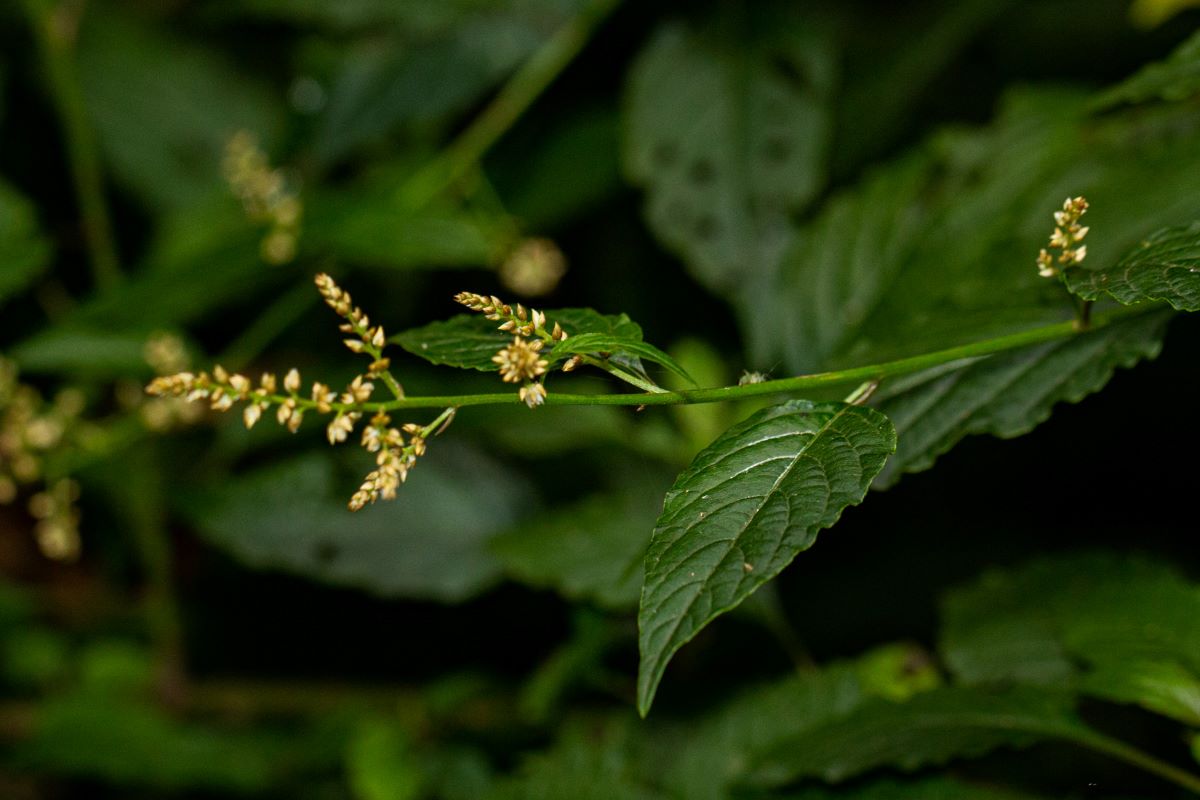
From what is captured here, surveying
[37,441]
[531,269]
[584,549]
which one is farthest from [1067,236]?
[37,441]

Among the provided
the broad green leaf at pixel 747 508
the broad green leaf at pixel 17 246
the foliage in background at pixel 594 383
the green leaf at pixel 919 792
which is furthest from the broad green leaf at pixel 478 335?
the broad green leaf at pixel 17 246

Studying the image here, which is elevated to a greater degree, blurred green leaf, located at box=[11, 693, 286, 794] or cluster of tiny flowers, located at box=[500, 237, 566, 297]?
cluster of tiny flowers, located at box=[500, 237, 566, 297]

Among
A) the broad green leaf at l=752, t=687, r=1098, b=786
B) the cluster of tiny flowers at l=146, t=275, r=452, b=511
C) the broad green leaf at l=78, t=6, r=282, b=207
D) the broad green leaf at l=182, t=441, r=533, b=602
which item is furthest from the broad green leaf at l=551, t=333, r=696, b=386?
the broad green leaf at l=78, t=6, r=282, b=207

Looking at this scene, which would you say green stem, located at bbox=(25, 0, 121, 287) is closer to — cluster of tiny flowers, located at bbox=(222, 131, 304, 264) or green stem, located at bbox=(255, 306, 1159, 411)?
cluster of tiny flowers, located at bbox=(222, 131, 304, 264)

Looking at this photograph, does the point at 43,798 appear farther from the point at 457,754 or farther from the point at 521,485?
the point at 521,485

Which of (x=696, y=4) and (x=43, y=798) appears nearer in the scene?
(x=696, y=4)

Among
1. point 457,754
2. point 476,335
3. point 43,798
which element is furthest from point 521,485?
point 43,798

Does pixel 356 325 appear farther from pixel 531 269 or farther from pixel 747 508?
pixel 531 269
